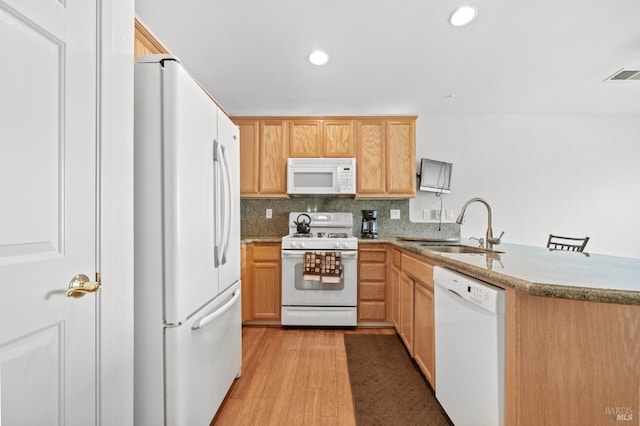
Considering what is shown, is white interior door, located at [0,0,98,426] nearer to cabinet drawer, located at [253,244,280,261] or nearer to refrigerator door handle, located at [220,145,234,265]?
refrigerator door handle, located at [220,145,234,265]

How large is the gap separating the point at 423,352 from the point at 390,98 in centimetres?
238

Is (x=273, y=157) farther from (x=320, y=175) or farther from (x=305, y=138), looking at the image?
(x=320, y=175)

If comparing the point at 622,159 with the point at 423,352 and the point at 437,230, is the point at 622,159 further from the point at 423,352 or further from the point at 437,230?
the point at 423,352

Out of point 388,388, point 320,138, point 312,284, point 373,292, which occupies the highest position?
point 320,138

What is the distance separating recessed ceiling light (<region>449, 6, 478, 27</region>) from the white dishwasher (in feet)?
5.10

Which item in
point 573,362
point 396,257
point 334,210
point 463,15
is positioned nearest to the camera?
point 573,362

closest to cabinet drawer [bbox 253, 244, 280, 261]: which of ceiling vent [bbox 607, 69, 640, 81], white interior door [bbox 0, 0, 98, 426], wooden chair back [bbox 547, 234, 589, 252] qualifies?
white interior door [bbox 0, 0, 98, 426]

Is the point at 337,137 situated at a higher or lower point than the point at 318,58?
lower

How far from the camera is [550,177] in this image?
140 inches

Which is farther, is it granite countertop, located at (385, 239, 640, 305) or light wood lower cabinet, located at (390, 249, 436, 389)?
light wood lower cabinet, located at (390, 249, 436, 389)

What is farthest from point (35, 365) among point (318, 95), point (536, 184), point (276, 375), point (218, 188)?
point (536, 184)

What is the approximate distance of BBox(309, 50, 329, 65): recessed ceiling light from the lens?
2.24 metres

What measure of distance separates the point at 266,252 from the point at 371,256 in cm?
112


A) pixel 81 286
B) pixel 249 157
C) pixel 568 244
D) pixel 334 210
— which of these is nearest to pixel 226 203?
pixel 81 286
